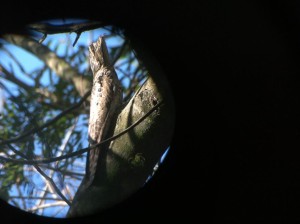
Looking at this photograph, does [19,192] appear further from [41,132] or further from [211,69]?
[211,69]

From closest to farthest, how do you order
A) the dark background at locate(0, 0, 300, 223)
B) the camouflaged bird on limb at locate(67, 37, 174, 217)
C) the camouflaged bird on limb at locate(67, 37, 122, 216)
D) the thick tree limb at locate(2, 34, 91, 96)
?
1. the dark background at locate(0, 0, 300, 223)
2. the camouflaged bird on limb at locate(67, 37, 174, 217)
3. the camouflaged bird on limb at locate(67, 37, 122, 216)
4. the thick tree limb at locate(2, 34, 91, 96)

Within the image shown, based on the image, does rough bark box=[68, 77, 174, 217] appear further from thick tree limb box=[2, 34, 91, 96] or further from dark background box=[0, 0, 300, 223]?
thick tree limb box=[2, 34, 91, 96]

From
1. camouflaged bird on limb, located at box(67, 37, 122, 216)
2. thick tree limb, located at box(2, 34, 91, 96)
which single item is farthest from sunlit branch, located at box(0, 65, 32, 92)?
camouflaged bird on limb, located at box(67, 37, 122, 216)

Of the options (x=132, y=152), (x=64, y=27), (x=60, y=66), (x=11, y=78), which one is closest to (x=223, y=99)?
(x=132, y=152)

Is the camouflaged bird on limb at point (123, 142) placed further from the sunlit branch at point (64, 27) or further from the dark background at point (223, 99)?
the sunlit branch at point (64, 27)

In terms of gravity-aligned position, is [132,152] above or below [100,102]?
below

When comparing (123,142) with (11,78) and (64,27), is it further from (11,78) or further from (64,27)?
(11,78)
